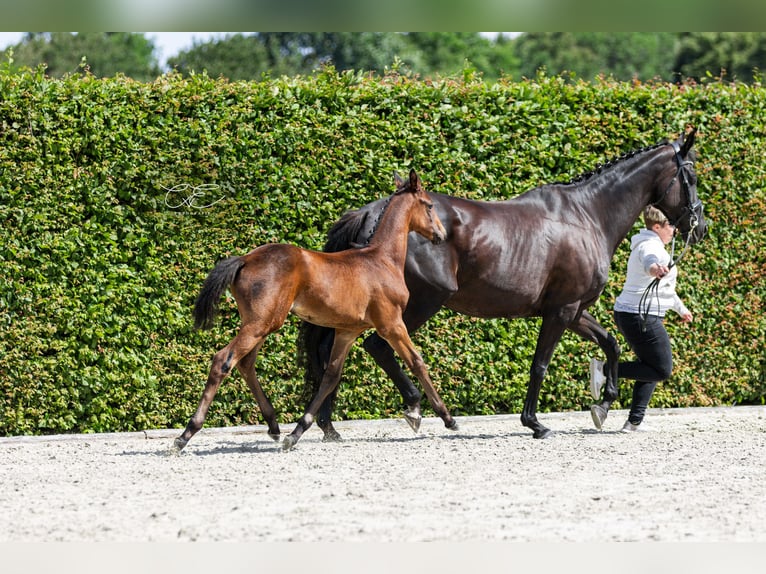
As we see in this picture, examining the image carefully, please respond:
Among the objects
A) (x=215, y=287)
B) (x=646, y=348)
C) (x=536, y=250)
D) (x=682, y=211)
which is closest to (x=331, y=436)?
(x=215, y=287)


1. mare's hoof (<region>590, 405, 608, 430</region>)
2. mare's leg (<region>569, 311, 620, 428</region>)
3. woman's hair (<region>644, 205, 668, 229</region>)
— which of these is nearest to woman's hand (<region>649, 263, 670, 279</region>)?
woman's hair (<region>644, 205, 668, 229</region>)

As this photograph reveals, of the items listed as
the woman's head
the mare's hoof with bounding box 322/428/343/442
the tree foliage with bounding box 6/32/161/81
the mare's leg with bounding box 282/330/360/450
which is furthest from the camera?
the tree foliage with bounding box 6/32/161/81

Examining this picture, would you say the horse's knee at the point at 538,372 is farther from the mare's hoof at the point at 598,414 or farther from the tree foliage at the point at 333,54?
the tree foliage at the point at 333,54

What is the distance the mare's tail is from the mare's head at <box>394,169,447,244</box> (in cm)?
42

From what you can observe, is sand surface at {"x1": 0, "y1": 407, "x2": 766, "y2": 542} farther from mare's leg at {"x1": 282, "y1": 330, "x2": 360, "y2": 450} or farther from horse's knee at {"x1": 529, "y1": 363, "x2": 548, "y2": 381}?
horse's knee at {"x1": 529, "y1": 363, "x2": 548, "y2": 381}

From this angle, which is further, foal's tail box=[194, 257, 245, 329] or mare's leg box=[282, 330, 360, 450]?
mare's leg box=[282, 330, 360, 450]

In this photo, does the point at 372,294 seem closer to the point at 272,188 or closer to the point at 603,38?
the point at 272,188

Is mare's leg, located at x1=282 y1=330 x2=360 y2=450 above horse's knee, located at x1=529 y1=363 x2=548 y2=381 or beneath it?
above

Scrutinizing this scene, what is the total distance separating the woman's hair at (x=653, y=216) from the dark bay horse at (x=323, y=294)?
6.11 feet

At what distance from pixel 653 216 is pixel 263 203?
313cm

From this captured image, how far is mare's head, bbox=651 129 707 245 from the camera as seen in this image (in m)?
7.17

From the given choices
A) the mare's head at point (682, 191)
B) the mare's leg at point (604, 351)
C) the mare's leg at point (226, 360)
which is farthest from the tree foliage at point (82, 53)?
the mare's leg at point (226, 360)

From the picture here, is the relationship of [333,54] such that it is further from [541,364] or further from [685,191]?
[541,364]

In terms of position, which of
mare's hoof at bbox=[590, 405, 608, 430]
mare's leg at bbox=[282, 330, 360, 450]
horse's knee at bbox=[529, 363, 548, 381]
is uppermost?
mare's leg at bbox=[282, 330, 360, 450]
